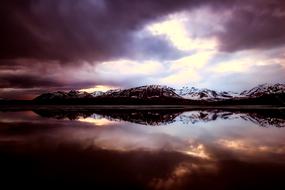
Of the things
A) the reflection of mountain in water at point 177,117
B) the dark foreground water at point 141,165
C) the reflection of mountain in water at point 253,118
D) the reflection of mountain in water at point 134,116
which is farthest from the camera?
the reflection of mountain in water at point 134,116

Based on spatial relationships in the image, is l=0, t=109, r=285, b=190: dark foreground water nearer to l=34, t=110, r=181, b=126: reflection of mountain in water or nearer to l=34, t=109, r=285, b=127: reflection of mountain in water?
l=34, t=109, r=285, b=127: reflection of mountain in water

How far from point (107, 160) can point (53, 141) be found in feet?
24.9

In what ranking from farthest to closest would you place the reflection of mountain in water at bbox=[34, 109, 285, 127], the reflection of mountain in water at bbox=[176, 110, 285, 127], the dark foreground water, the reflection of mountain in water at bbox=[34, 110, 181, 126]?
the reflection of mountain in water at bbox=[34, 110, 181, 126] < the reflection of mountain in water at bbox=[34, 109, 285, 127] < the reflection of mountain in water at bbox=[176, 110, 285, 127] < the dark foreground water

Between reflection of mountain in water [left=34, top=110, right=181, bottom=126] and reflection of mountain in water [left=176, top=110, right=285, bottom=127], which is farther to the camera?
reflection of mountain in water [left=34, top=110, right=181, bottom=126]

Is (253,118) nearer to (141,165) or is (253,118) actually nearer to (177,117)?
(177,117)

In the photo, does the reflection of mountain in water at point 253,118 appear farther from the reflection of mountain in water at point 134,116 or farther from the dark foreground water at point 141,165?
the dark foreground water at point 141,165

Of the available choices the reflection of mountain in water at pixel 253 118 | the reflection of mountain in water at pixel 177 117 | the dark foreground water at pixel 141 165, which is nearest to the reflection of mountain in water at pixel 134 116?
the reflection of mountain in water at pixel 177 117

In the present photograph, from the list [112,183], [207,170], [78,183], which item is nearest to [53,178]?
[78,183]

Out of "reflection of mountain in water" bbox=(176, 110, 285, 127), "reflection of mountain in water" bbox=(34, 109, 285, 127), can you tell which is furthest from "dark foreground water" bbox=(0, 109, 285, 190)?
"reflection of mountain in water" bbox=(34, 109, 285, 127)

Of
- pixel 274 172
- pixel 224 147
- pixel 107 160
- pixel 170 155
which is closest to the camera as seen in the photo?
pixel 274 172

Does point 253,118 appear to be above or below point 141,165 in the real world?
below

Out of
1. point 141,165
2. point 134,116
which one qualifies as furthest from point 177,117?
point 141,165

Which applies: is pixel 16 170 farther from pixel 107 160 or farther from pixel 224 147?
pixel 224 147

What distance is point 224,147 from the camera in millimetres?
17281
